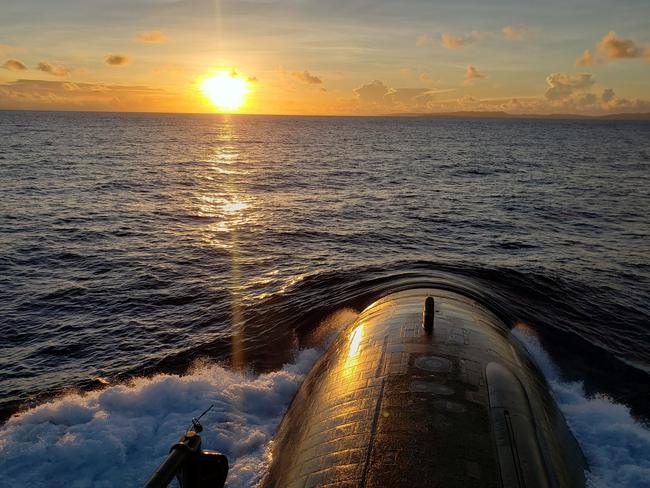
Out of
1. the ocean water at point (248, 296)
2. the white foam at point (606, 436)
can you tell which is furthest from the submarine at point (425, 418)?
the ocean water at point (248, 296)

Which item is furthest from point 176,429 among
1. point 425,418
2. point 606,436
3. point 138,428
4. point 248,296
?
point 606,436

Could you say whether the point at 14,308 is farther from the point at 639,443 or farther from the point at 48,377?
the point at 639,443

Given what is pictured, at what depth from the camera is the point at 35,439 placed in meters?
17.7

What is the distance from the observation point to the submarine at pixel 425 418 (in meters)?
10.7

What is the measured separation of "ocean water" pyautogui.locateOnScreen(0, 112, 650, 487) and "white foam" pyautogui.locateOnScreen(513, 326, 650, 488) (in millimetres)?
77

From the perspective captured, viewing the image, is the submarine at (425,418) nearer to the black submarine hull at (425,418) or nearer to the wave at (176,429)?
the black submarine hull at (425,418)

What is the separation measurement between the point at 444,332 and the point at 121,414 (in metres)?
13.4

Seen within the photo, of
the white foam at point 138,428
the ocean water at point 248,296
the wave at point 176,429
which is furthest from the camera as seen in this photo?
the ocean water at point 248,296

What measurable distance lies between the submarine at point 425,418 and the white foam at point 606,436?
907 millimetres

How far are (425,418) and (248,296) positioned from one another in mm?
22060

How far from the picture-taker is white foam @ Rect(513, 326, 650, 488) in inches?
596

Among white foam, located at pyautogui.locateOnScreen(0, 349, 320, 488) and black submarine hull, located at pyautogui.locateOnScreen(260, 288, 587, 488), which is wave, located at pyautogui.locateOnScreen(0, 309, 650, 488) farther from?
black submarine hull, located at pyautogui.locateOnScreen(260, 288, 587, 488)

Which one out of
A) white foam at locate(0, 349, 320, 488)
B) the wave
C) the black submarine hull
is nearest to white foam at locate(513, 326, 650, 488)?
the wave

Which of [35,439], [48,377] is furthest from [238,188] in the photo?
[35,439]
